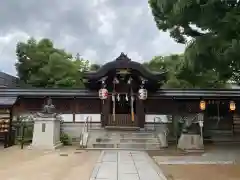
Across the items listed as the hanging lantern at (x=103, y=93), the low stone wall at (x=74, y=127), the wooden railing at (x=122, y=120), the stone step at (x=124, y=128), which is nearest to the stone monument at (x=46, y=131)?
the low stone wall at (x=74, y=127)

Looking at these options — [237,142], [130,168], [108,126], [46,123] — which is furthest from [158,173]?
[237,142]

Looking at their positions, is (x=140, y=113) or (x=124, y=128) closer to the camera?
(x=124, y=128)

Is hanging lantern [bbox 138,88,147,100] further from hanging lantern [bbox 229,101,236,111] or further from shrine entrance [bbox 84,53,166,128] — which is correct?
hanging lantern [bbox 229,101,236,111]

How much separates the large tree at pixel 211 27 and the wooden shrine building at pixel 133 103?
1021cm

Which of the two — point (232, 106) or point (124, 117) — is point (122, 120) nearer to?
point (124, 117)

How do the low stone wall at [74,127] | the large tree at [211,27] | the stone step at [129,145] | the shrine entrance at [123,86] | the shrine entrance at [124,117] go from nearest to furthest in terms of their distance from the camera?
the large tree at [211,27], the stone step at [129,145], the shrine entrance at [123,86], the shrine entrance at [124,117], the low stone wall at [74,127]

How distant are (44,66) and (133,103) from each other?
1657cm

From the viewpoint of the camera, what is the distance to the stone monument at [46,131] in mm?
14703

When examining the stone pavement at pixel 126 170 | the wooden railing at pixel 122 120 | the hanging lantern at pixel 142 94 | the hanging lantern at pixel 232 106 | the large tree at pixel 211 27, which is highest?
the large tree at pixel 211 27

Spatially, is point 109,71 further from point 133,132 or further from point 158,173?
point 158,173

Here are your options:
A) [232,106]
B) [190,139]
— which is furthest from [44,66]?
[190,139]

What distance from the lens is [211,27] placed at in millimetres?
7703

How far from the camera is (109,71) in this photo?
60.7 feet

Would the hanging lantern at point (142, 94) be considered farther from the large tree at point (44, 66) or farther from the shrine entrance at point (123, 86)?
the large tree at point (44, 66)
